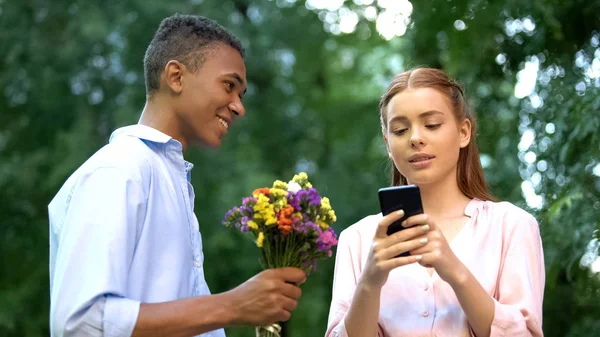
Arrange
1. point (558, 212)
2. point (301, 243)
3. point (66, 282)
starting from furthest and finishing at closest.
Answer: point (558, 212), point (301, 243), point (66, 282)

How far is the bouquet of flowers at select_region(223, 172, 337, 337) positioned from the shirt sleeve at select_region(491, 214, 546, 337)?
593 millimetres

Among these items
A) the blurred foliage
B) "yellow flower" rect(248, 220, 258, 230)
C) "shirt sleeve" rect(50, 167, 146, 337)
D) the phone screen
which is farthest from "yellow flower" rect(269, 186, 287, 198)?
the blurred foliage

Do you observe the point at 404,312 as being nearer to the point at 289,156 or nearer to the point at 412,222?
the point at 412,222

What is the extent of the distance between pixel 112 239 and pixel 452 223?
1.22 metres

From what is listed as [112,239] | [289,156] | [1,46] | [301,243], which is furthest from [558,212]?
[1,46]

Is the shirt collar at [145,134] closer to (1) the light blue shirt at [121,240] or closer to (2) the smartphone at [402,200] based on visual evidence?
(1) the light blue shirt at [121,240]

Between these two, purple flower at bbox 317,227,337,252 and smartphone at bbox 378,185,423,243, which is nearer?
smartphone at bbox 378,185,423,243

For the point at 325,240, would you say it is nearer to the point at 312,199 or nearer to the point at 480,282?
the point at 312,199

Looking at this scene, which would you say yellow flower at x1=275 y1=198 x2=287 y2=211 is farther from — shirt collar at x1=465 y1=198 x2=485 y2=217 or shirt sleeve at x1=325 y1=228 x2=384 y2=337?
shirt collar at x1=465 y1=198 x2=485 y2=217

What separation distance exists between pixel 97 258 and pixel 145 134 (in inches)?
24.2

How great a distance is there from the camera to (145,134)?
9.18 feet

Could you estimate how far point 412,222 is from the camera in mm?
2414

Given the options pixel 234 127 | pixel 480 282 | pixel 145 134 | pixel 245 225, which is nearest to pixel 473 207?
pixel 480 282

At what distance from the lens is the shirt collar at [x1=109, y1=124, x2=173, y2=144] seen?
2781 mm
